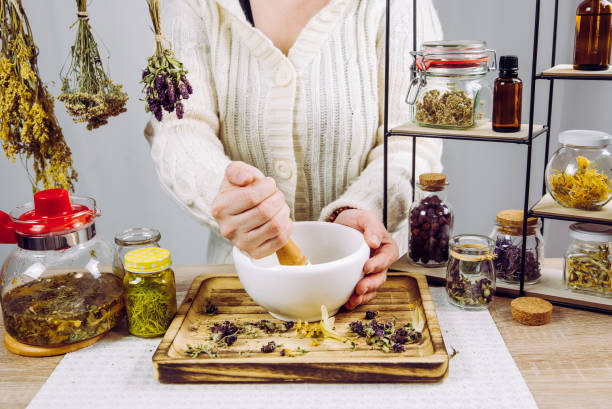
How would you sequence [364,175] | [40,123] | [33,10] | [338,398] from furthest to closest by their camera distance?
[33,10]
[364,175]
[40,123]
[338,398]

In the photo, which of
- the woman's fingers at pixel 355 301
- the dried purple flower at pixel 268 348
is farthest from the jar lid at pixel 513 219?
the dried purple flower at pixel 268 348

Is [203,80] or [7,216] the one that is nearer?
[7,216]

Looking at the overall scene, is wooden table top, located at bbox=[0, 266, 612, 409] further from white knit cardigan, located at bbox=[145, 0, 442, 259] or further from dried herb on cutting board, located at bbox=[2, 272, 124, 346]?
white knit cardigan, located at bbox=[145, 0, 442, 259]

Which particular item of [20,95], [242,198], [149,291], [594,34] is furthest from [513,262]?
[20,95]

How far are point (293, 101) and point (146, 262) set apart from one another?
1.99 ft

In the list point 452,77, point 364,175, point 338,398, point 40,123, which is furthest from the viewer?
point 364,175

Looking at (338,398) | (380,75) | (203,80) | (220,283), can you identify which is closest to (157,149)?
(203,80)

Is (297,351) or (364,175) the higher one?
(364,175)

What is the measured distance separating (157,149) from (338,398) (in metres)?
0.82

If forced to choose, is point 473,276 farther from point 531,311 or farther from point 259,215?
point 259,215

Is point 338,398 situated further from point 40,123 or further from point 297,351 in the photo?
point 40,123

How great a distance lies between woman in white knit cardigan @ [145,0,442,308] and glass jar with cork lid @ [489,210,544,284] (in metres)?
0.26

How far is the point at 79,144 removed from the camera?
6.81ft

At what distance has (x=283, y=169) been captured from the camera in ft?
4.66
